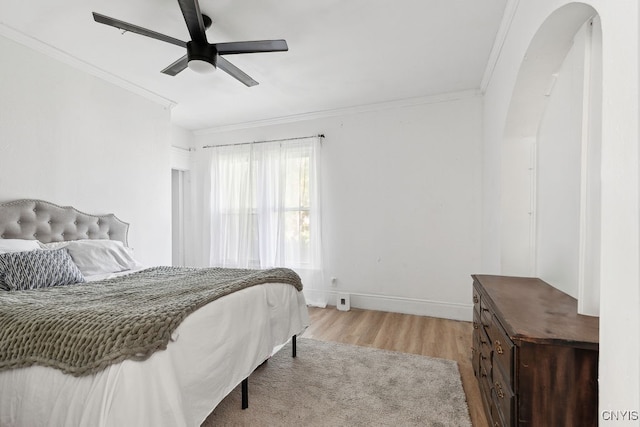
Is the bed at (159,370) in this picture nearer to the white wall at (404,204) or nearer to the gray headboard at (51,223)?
the gray headboard at (51,223)

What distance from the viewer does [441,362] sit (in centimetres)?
242

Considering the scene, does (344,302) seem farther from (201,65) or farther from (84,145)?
(84,145)

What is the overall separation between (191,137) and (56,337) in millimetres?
4281

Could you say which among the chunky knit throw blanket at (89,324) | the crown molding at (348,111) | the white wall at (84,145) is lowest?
the chunky knit throw blanket at (89,324)

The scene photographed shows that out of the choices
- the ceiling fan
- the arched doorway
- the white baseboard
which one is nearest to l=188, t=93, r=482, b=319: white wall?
the white baseboard

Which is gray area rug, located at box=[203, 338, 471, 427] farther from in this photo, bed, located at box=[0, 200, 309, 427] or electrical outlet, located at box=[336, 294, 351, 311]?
electrical outlet, located at box=[336, 294, 351, 311]

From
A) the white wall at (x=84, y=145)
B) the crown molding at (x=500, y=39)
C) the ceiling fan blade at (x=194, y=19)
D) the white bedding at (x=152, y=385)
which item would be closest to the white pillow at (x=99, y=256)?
the white wall at (x=84, y=145)

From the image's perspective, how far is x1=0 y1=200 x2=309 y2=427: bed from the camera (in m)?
1.08

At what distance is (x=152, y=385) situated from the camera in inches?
44.4

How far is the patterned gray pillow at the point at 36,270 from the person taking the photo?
6.23 feet

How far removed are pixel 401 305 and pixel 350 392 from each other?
1890 millimetres

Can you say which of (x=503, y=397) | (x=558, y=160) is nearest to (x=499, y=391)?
(x=503, y=397)

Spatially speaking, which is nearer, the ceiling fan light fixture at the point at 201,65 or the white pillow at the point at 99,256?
the ceiling fan light fixture at the point at 201,65

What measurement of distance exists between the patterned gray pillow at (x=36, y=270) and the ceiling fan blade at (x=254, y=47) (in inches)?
73.0
